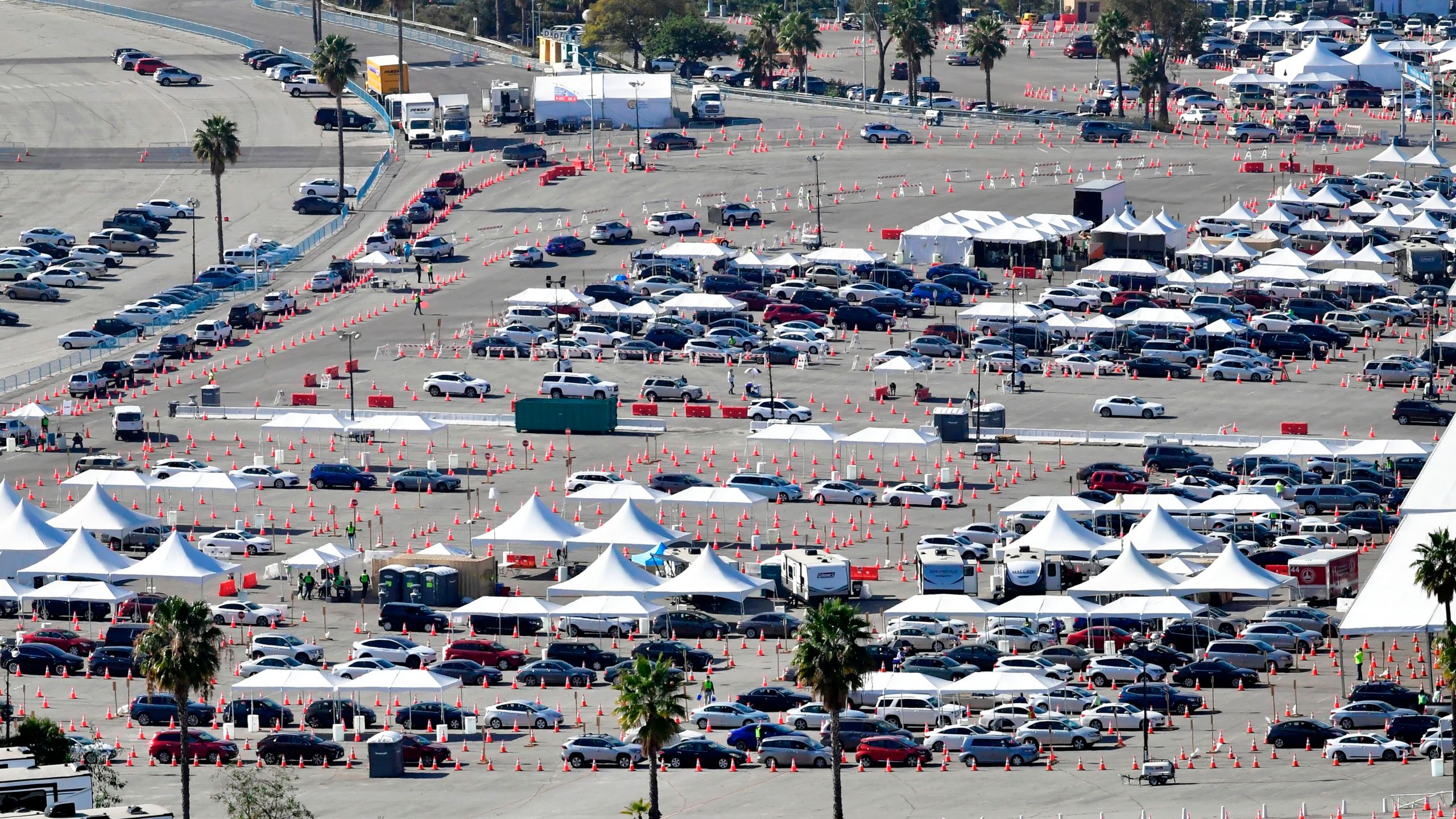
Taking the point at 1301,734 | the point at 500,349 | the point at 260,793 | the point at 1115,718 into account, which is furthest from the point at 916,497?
the point at 260,793

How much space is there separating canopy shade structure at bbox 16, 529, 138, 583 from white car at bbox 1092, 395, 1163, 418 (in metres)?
39.6

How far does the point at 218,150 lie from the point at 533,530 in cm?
6051

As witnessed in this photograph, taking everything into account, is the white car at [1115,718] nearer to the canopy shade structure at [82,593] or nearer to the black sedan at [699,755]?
the black sedan at [699,755]

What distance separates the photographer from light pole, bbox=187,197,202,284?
5251 inches

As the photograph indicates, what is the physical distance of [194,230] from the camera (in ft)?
452

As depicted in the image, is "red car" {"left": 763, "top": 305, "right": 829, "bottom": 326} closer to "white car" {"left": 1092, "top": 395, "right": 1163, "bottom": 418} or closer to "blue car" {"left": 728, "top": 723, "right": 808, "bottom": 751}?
"white car" {"left": 1092, "top": 395, "right": 1163, "bottom": 418}

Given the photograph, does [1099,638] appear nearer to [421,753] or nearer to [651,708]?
[421,753]

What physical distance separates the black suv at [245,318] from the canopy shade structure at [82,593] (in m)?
43.2

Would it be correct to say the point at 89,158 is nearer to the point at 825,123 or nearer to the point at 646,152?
the point at 646,152

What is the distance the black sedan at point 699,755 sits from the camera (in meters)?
65.7

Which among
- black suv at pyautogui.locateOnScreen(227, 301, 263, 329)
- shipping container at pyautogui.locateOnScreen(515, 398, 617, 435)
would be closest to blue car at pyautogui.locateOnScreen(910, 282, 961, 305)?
shipping container at pyautogui.locateOnScreen(515, 398, 617, 435)

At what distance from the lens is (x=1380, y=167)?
497 ft

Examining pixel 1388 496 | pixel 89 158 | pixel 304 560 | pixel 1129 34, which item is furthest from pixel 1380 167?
pixel 304 560

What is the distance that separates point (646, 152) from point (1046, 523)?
258 ft
